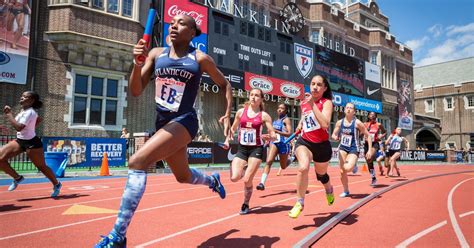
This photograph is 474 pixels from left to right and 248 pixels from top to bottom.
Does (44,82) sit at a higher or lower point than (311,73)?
lower

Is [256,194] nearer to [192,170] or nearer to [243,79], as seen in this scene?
[192,170]

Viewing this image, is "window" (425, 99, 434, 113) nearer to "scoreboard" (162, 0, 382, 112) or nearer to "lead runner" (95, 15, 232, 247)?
"scoreboard" (162, 0, 382, 112)

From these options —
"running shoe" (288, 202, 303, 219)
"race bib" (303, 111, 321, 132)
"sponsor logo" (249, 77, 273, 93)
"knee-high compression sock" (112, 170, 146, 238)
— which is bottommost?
"running shoe" (288, 202, 303, 219)

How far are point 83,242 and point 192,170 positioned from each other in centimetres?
146

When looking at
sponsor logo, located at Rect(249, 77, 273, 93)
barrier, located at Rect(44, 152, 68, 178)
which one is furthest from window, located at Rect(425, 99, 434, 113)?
barrier, located at Rect(44, 152, 68, 178)

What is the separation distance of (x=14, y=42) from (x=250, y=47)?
531 inches

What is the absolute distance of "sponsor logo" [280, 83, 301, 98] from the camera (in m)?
23.9

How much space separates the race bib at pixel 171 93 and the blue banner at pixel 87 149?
11.4 m

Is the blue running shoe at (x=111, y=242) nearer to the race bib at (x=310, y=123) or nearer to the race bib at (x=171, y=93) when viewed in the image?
the race bib at (x=171, y=93)

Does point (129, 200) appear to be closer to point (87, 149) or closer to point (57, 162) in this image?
point (57, 162)

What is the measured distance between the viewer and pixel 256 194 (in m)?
7.59

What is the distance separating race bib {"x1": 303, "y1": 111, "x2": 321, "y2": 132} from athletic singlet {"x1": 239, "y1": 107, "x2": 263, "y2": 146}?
1.05 meters

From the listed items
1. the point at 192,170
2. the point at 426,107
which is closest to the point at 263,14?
the point at 192,170

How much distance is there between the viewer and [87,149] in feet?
44.2
